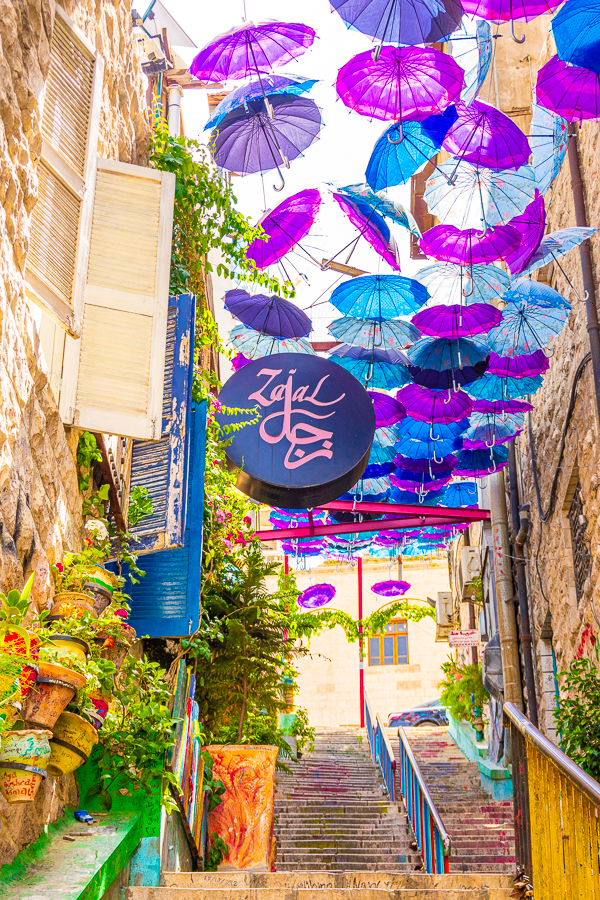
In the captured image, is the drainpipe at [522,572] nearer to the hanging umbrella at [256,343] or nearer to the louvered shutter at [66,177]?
the hanging umbrella at [256,343]

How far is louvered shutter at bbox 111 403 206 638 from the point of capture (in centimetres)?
532

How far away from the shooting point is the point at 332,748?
17.7 m

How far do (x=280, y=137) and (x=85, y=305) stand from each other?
132 inches

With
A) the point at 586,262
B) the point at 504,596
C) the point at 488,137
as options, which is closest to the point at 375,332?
the point at 586,262

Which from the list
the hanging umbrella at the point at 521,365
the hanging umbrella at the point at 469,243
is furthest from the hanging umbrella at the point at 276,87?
the hanging umbrella at the point at 521,365

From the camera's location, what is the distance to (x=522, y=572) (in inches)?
464

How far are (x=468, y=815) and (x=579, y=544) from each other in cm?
476

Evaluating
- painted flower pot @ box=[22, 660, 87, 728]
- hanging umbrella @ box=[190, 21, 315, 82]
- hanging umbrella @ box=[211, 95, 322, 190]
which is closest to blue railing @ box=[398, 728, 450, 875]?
painted flower pot @ box=[22, 660, 87, 728]

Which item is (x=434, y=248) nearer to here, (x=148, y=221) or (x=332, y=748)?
(x=148, y=221)

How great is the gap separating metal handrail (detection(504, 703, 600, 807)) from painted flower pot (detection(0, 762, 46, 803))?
1.79 metres

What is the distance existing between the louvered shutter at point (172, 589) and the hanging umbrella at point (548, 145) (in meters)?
4.07

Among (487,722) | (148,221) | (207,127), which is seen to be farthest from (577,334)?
(487,722)

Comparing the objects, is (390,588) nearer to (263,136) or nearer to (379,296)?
(379,296)

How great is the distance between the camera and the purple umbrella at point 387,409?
978cm
